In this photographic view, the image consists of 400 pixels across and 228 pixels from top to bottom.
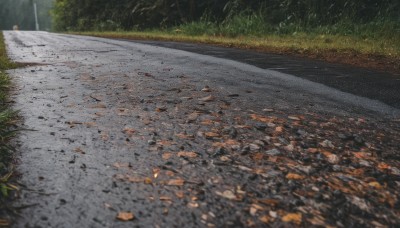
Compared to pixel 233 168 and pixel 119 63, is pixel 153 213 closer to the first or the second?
pixel 233 168

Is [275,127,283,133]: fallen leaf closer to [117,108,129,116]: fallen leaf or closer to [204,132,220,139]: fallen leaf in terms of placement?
[204,132,220,139]: fallen leaf

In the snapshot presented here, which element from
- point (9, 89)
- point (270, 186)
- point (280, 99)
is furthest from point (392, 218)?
point (9, 89)

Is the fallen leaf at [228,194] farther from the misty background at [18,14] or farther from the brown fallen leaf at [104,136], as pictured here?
the misty background at [18,14]

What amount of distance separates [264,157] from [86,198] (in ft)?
3.96

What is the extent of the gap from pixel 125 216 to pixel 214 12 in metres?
17.0

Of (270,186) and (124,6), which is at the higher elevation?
(124,6)

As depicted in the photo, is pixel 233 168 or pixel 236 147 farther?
pixel 236 147

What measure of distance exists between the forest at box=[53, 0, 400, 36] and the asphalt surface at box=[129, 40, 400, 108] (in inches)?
178

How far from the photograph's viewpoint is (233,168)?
225cm

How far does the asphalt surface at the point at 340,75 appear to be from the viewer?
14.7ft

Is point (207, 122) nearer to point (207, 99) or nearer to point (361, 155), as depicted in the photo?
point (207, 99)

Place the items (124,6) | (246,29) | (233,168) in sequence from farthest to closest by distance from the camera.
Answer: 1. (124,6)
2. (246,29)
3. (233,168)

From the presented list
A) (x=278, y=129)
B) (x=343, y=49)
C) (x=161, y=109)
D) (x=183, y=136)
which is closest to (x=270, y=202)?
(x=183, y=136)

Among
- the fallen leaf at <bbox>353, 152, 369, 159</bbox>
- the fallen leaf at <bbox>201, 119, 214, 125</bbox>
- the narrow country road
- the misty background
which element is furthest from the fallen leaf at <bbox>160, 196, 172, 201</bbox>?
the misty background
